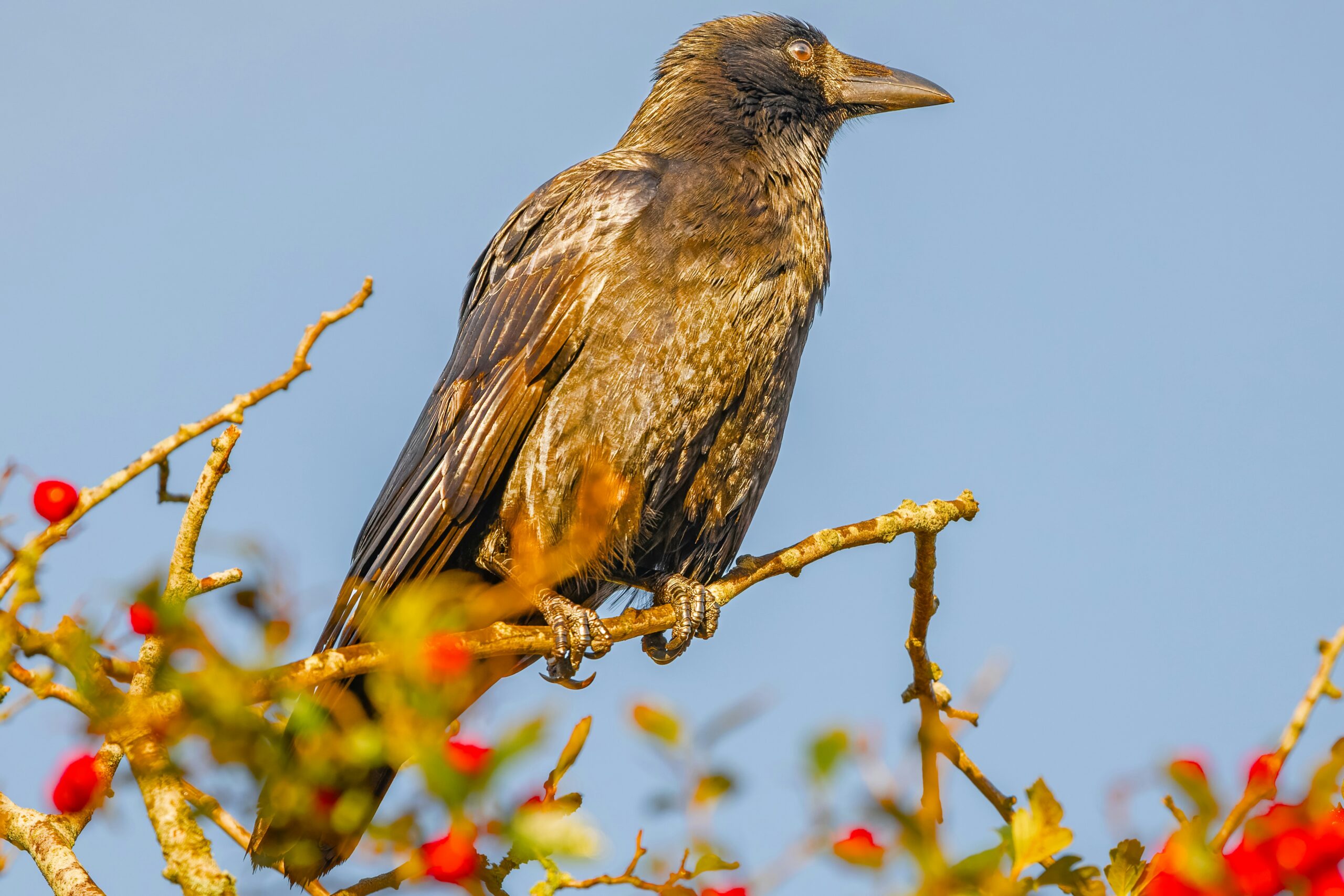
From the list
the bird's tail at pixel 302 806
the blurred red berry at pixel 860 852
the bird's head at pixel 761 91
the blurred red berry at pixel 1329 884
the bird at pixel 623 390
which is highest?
the bird's head at pixel 761 91

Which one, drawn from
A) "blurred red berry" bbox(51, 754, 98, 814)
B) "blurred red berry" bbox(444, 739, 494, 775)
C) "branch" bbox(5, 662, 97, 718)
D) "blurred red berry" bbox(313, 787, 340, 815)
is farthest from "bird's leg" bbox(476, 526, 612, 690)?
"blurred red berry" bbox(444, 739, 494, 775)

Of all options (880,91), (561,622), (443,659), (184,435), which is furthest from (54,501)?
(880,91)

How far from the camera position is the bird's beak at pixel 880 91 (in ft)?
20.8

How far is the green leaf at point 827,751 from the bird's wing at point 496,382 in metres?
3.04

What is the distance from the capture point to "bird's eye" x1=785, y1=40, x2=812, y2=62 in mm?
6281

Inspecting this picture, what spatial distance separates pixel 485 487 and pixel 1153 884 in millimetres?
3137

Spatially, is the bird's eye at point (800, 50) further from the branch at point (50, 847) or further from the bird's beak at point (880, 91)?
the branch at point (50, 847)

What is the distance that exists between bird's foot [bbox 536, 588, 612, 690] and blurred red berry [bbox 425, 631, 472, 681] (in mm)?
1840

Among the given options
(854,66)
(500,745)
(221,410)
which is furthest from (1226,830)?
(854,66)

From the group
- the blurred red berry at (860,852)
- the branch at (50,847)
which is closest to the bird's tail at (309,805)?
the branch at (50,847)

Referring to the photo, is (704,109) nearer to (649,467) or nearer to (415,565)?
(649,467)

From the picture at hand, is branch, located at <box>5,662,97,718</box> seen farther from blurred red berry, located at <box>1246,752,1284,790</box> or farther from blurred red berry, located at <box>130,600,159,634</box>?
blurred red berry, located at <box>1246,752,1284,790</box>

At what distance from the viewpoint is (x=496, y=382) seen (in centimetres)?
505

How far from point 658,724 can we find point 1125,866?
90cm
